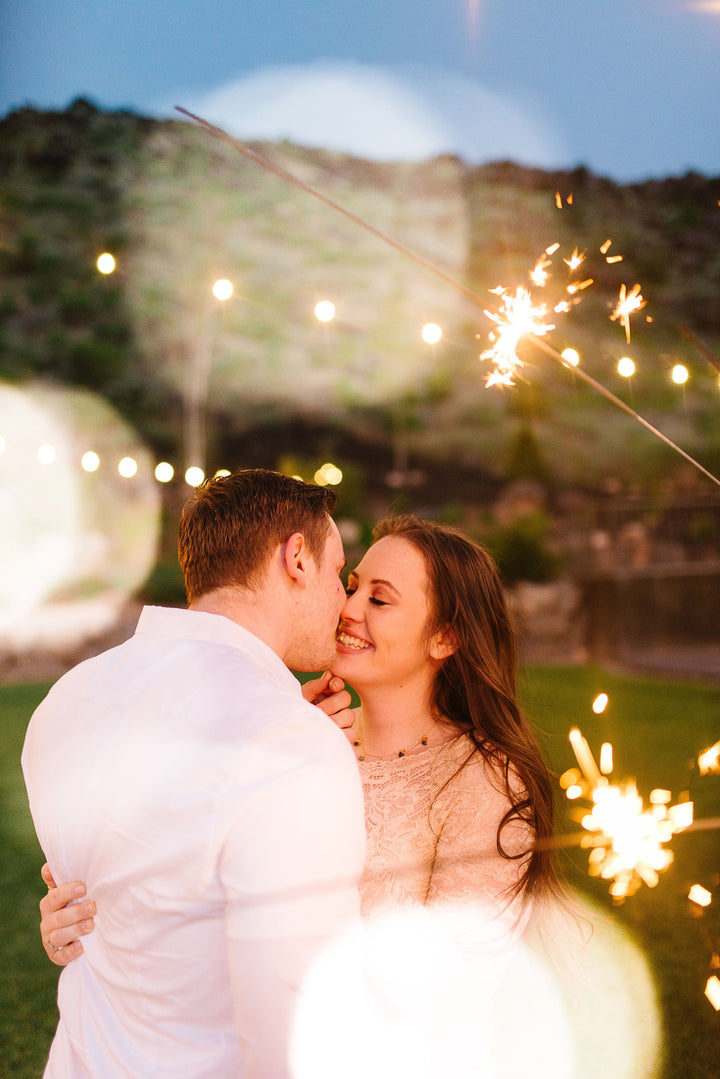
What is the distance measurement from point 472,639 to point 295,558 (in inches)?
31.1

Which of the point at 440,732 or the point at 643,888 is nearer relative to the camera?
the point at 440,732

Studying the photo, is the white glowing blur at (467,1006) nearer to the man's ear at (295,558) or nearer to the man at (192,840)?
the man at (192,840)

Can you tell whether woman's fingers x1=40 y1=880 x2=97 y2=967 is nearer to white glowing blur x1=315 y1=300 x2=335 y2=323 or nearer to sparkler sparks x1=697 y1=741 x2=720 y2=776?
sparkler sparks x1=697 y1=741 x2=720 y2=776

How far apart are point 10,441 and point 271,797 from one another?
1276 cm

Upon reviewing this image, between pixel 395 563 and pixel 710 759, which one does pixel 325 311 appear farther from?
pixel 710 759

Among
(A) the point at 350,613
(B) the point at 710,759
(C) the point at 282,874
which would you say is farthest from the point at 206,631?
(B) the point at 710,759

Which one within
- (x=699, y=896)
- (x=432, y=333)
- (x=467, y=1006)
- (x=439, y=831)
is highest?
(x=432, y=333)

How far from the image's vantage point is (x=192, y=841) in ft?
2.87

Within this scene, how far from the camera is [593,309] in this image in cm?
1762

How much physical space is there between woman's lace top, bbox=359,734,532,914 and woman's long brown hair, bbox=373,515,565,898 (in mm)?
102

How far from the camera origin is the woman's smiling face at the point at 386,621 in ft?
5.90

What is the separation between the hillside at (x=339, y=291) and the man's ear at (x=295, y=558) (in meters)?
11.4

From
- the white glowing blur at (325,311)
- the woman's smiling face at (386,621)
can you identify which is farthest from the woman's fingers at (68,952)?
the white glowing blur at (325,311)

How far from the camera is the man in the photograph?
2.71 ft
